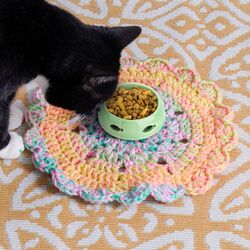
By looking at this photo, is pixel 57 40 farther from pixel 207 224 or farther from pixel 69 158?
pixel 207 224

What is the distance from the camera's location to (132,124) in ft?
3.22

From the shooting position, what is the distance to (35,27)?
0.86m

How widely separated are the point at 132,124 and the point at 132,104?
0.20ft

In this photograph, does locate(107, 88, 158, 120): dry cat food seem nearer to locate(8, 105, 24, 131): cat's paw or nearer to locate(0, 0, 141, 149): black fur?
locate(0, 0, 141, 149): black fur

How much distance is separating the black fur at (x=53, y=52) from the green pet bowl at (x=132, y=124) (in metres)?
0.11

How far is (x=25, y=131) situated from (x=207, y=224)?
52 centimetres

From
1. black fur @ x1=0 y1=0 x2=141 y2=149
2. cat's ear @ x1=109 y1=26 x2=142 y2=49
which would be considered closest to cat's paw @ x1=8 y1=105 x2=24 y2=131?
black fur @ x1=0 y1=0 x2=141 y2=149

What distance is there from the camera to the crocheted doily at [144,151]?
3.12ft

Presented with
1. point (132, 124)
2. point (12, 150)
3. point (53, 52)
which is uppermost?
point (53, 52)

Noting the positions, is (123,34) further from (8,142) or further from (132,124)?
(8,142)

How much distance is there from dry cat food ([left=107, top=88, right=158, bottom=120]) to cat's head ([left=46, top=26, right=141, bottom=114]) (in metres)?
0.07

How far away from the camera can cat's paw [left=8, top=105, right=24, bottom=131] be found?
107cm

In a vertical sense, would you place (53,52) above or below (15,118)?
above

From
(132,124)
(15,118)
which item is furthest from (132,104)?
(15,118)
